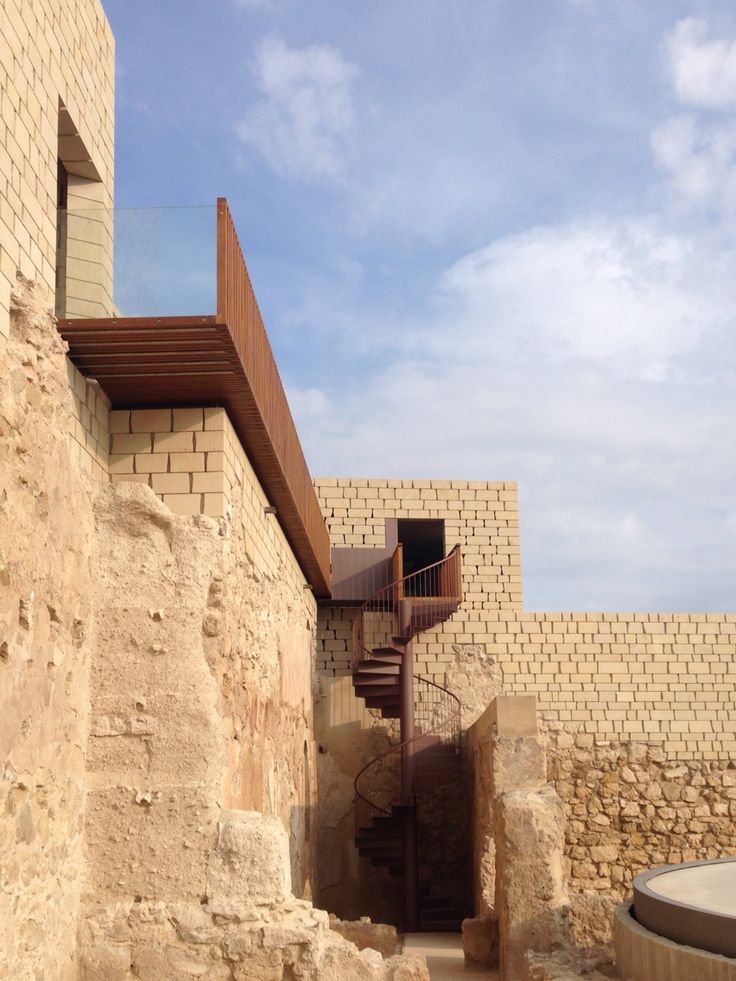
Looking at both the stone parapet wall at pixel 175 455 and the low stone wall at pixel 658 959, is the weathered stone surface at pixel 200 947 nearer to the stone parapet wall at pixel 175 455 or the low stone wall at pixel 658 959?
the low stone wall at pixel 658 959

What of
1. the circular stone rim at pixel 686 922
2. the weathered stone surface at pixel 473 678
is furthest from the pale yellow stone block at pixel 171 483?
the weathered stone surface at pixel 473 678

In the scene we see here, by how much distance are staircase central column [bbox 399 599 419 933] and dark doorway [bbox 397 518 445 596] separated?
2.13 metres

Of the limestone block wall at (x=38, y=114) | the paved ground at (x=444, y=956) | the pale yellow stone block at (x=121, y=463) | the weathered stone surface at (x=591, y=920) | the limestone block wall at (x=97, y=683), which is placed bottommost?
the paved ground at (x=444, y=956)

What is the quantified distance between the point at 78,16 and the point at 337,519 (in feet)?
34.0

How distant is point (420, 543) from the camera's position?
20.6m

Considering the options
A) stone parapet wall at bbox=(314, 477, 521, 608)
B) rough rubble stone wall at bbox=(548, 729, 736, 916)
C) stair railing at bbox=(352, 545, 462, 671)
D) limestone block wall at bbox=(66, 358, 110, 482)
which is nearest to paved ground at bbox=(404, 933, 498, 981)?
rough rubble stone wall at bbox=(548, 729, 736, 916)

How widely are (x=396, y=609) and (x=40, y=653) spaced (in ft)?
34.7

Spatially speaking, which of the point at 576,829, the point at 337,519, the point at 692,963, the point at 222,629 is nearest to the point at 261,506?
the point at 222,629

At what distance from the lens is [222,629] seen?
8164 mm

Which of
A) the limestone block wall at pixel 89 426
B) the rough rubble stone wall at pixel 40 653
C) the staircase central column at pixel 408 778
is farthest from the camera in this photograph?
the staircase central column at pixel 408 778

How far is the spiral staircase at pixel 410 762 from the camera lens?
15688mm

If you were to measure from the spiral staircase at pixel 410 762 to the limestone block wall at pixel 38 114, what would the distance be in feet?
30.1

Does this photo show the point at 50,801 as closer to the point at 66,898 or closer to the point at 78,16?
the point at 66,898

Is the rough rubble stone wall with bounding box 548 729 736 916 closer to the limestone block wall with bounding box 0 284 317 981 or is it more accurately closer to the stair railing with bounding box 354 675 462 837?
the stair railing with bounding box 354 675 462 837
